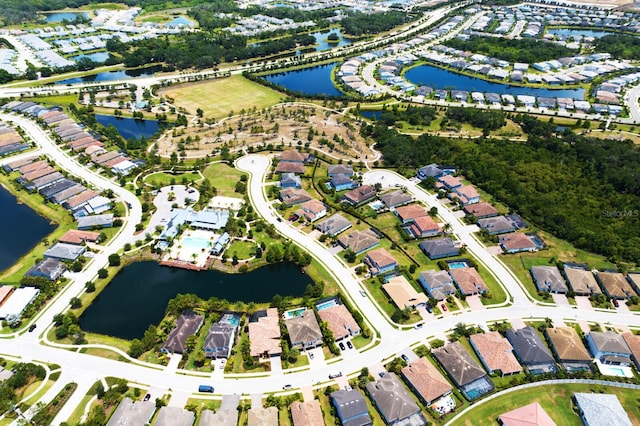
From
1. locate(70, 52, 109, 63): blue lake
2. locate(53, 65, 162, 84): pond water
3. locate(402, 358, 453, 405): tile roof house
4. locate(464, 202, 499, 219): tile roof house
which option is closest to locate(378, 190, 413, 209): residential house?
locate(464, 202, 499, 219): tile roof house

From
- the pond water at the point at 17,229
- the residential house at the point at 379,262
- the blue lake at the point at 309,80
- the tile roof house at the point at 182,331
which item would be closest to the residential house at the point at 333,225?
the residential house at the point at 379,262

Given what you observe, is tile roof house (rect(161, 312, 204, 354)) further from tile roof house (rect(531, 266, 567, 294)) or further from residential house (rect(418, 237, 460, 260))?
tile roof house (rect(531, 266, 567, 294))

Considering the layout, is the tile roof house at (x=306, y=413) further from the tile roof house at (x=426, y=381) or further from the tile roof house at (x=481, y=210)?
the tile roof house at (x=481, y=210)

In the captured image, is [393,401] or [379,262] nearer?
[393,401]

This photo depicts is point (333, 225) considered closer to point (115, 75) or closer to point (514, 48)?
point (115, 75)

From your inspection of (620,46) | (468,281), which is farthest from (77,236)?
(620,46)
